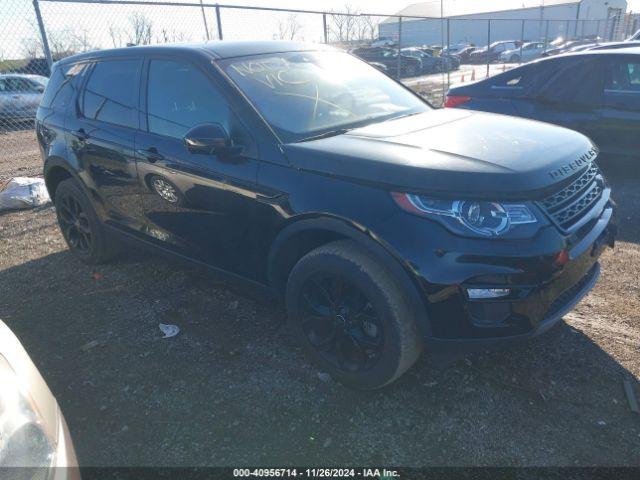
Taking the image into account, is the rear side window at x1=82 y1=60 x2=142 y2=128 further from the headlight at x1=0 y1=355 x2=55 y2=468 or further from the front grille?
the front grille

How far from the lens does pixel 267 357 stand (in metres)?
3.17

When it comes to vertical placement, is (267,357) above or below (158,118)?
below

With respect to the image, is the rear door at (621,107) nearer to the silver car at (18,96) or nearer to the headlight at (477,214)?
the headlight at (477,214)

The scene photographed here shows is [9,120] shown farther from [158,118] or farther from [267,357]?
[267,357]

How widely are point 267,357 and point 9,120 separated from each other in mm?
12586

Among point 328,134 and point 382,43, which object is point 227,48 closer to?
point 328,134

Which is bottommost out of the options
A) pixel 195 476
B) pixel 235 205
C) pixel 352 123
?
pixel 195 476

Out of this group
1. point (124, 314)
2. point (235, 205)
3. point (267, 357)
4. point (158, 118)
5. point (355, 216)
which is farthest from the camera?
point (124, 314)

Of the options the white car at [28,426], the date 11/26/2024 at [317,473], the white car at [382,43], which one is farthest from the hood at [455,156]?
the white car at [382,43]

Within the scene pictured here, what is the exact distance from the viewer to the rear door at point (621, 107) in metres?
5.36

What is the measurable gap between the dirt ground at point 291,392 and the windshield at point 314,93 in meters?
1.43

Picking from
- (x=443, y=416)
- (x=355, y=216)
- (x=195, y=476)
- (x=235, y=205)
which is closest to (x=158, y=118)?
(x=235, y=205)

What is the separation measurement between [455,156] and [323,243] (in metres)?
0.86

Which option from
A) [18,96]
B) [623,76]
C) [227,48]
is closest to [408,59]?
[18,96]
